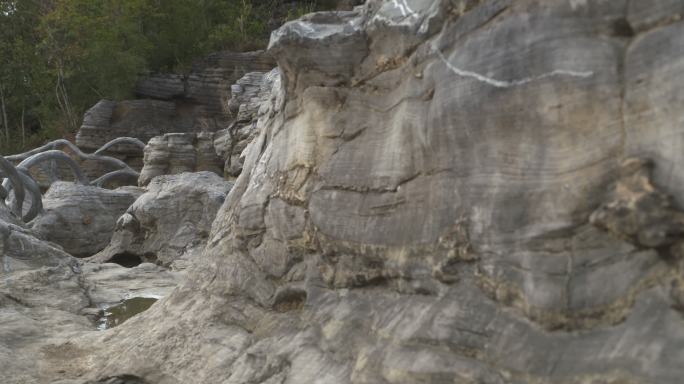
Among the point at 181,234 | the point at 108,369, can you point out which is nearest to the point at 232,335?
the point at 108,369

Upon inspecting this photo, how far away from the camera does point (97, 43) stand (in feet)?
68.1

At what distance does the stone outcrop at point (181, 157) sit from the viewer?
535 inches

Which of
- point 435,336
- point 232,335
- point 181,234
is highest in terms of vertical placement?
point 435,336

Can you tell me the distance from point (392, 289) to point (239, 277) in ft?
4.02

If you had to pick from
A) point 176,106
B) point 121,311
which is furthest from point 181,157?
point 121,311

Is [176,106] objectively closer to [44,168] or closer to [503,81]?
[44,168]

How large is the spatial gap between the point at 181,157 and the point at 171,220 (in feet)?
14.0

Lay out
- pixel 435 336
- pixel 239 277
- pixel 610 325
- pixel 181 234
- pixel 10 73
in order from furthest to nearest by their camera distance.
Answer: pixel 10 73 → pixel 181 234 → pixel 239 277 → pixel 435 336 → pixel 610 325

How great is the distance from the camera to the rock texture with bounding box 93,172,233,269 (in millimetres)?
9305

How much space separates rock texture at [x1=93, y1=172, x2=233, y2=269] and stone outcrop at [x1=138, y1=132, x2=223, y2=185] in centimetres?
351

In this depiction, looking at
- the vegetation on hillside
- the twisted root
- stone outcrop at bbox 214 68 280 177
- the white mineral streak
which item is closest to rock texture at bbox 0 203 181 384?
the twisted root

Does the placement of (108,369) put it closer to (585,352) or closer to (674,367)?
(585,352)

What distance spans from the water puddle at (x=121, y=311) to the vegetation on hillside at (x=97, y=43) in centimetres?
1556

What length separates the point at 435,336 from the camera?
252 centimetres
